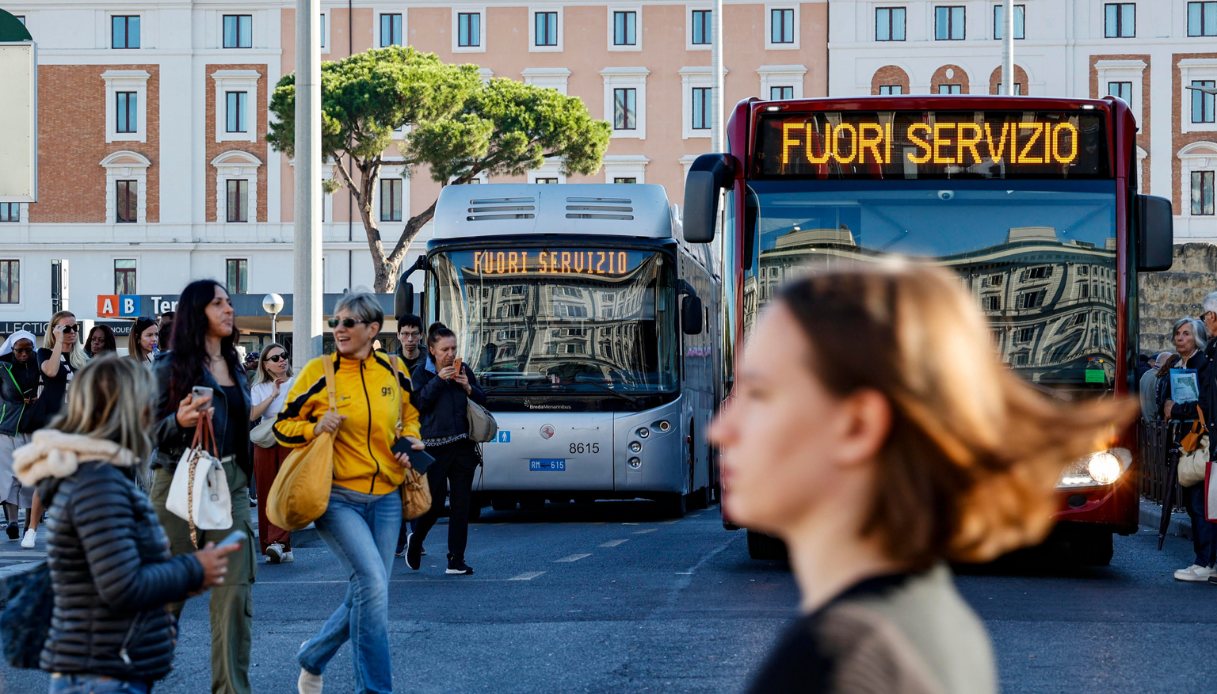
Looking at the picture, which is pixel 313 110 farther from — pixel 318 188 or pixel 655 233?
pixel 655 233

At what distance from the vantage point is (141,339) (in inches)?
400

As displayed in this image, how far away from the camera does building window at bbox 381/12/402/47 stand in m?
67.2

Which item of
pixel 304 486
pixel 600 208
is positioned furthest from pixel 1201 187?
pixel 304 486

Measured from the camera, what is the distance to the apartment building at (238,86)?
66.5 m

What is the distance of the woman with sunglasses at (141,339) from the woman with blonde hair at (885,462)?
6.85m

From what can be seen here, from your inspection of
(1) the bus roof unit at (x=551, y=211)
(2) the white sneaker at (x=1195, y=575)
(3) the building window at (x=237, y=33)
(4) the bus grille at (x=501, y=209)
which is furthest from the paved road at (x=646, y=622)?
(3) the building window at (x=237, y=33)

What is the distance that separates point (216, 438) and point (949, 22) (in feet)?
205

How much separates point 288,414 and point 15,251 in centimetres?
6264

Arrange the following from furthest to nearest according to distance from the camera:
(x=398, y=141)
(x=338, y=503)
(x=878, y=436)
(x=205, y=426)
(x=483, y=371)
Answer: (x=398, y=141) → (x=483, y=371) → (x=338, y=503) → (x=205, y=426) → (x=878, y=436)

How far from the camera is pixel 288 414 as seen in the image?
684 cm

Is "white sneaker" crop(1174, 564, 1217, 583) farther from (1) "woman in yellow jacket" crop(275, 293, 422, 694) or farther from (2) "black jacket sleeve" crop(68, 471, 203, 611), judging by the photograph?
(2) "black jacket sleeve" crop(68, 471, 203, 611)

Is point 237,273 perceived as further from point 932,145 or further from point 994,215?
point 994,215

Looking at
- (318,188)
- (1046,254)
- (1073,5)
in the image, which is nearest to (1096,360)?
(1046,254)

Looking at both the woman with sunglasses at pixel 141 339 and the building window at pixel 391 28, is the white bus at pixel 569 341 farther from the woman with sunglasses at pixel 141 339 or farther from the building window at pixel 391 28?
the building window at pixel 391 28
